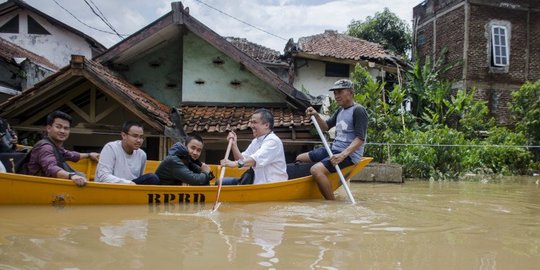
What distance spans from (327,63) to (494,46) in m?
7.14

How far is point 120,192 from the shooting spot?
4797mm

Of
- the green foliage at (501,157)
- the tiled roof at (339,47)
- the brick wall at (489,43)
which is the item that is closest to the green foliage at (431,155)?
the green foliage at (501,157)

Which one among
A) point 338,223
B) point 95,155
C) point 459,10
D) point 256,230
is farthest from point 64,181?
point 459,10

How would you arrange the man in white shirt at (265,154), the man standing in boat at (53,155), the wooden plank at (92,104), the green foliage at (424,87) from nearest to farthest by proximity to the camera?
the man standing in boat at (53,155), the man in white shirt at (265,154), the wooden plank at (92,104), the green foliage at (424,87)

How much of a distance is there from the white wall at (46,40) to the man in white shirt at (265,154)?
48.0 feet

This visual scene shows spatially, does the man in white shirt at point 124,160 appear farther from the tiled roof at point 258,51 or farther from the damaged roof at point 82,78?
the tiled roof at point 258,51

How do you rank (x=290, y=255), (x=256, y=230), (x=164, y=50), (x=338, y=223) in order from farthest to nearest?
1. (x=164, y=50)
2. (x=338, y=223)
3. (x=256, y=230)
4. (x=290, y=255)

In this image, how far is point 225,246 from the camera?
303cm

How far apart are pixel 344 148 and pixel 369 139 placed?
712cm

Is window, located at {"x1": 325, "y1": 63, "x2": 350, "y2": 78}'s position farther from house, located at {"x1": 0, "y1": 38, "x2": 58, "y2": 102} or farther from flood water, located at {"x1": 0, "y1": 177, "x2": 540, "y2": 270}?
flood water, located at {"x1": 0, "y1": 177, "x2": 540, "y2": 270}

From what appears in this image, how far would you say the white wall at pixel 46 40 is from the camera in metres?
17.2

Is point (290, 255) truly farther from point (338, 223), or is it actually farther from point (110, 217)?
point (110, 217)

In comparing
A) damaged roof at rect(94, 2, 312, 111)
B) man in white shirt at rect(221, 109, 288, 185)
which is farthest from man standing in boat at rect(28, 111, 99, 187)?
damaged roof at rect(94, 2, 312, 111)

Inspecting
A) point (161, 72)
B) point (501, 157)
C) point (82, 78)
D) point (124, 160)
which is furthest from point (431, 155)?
point (124, 160)
